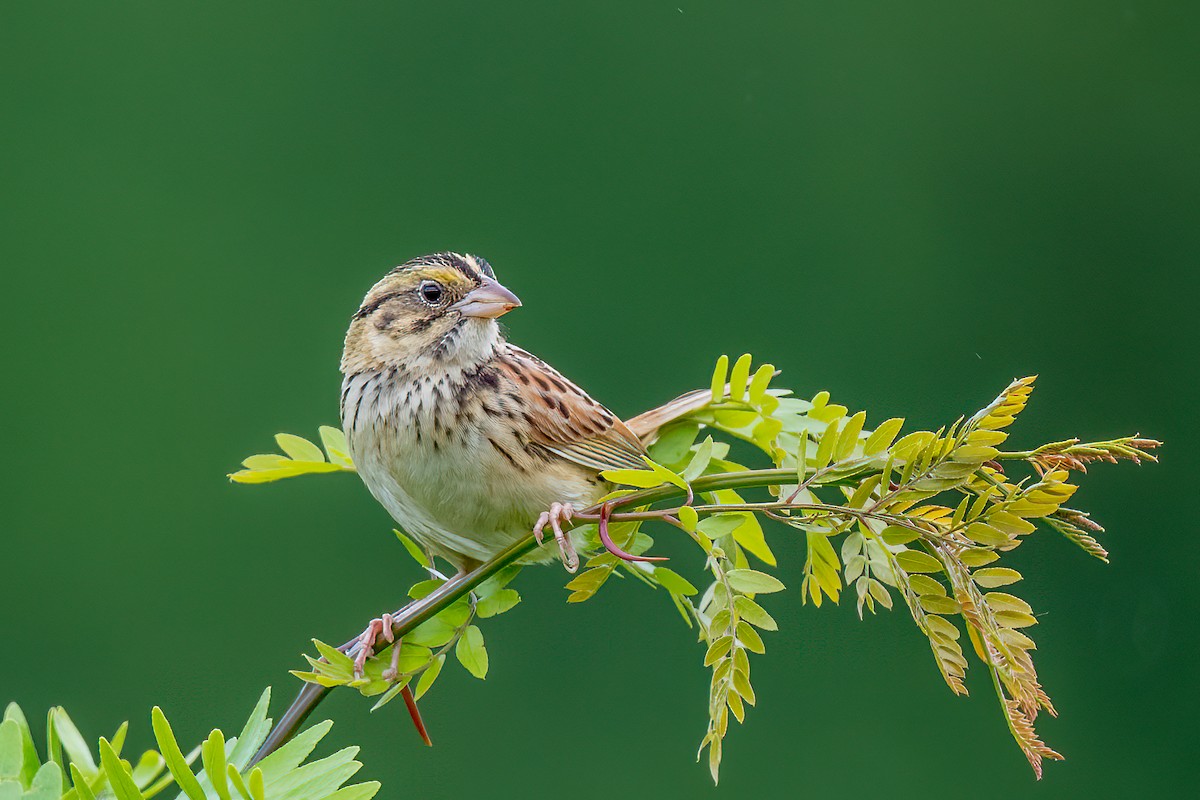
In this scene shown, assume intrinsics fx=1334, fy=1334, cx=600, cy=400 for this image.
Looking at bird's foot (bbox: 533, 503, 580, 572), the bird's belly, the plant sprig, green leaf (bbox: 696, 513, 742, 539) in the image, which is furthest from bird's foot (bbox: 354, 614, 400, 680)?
the bird's belly

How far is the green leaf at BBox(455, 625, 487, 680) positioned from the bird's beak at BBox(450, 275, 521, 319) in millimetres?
596

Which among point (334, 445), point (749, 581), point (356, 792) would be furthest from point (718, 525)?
point (334, 445)

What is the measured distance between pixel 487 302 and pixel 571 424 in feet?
0.56

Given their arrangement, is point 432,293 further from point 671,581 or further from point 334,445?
point 671,581

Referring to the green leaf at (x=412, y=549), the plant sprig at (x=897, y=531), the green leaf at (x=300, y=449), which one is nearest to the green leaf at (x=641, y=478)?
the plant sprig at (x=897, y=531)

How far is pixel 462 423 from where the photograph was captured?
1.47 metres

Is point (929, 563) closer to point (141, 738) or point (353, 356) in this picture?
point (353, 356)

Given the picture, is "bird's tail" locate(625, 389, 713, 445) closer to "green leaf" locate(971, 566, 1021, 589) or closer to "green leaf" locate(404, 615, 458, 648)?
"green leaf" locate(404, 615, 458, 648)

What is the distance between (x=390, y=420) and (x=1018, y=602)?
86 cm

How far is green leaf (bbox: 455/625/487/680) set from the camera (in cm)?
97

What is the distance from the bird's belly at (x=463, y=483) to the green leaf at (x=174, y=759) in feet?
2.27

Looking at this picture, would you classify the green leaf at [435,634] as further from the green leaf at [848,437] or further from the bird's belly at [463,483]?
the bird's belly at [463,483]

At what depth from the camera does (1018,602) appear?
739 mm

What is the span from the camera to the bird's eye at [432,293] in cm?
156
